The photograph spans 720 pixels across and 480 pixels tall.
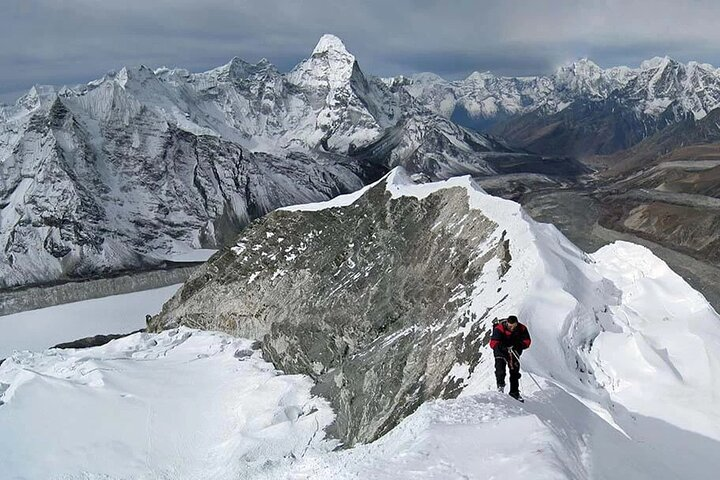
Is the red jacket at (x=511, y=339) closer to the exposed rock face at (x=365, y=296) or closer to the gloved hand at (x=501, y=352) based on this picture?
the gloved hand at (x=501, y=352)

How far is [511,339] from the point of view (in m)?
16.0

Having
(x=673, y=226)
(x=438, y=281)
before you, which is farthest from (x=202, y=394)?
(x=673, y=226)

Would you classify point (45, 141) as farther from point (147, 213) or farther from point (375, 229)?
point (375, 229)

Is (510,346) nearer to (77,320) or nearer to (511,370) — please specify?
(511,370)

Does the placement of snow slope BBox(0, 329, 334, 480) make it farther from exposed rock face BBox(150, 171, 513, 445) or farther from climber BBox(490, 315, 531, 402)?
climber BBox(490, 315, 531, 402)

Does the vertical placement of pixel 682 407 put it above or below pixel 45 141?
below

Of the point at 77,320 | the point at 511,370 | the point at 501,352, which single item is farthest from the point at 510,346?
the point at 77,320

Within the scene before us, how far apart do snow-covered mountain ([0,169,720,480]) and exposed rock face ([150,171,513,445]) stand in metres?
0.15

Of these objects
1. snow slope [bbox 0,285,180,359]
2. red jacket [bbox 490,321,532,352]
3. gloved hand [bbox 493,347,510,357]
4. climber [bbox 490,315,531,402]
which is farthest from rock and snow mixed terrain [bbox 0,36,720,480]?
snow slope [bbox 0,285,180,359]

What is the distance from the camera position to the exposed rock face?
2739 cm

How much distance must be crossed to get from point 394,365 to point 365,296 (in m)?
10.4

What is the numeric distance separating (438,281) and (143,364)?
1114 inches

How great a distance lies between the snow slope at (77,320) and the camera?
101250 mm

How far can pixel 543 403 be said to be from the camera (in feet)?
51.2
